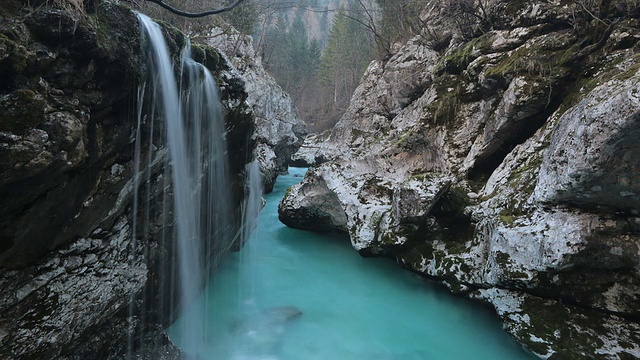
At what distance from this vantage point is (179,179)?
4969mm

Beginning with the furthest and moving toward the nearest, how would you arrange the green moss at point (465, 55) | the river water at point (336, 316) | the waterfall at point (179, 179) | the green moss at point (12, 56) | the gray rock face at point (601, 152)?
the green moss at point (465, 55)
the river water at point (336, 316)
the waterfall at point (179, 179)
the gray rock face at point (601, 152)
the green moss at point (12, 56)

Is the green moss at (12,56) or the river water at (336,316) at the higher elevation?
the green moss at (12,56)

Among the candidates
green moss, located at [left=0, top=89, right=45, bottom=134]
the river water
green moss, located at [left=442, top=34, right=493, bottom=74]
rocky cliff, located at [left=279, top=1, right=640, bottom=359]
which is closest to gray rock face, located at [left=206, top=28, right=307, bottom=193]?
rocky cliff, located at [left=279, top=1, right=640, bottom=359]

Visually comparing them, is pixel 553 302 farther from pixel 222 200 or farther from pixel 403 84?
pixel 403 84

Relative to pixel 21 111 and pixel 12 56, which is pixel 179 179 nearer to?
pixel 21 111

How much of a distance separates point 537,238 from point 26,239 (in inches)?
241

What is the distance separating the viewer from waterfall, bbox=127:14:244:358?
403cm

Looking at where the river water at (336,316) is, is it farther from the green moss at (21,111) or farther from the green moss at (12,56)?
the green moss at (12,56)

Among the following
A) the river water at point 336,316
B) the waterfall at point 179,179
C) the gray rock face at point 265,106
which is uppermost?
the gray rock face at point 265,106

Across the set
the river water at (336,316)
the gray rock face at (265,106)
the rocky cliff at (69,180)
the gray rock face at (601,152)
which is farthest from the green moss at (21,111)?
the gray rock face at (265,106)

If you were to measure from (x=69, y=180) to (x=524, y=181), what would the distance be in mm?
6502

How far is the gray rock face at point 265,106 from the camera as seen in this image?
17.6 metres

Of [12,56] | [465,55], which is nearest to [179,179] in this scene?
[12,56]

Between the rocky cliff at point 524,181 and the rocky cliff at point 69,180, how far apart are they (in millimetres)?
5303
